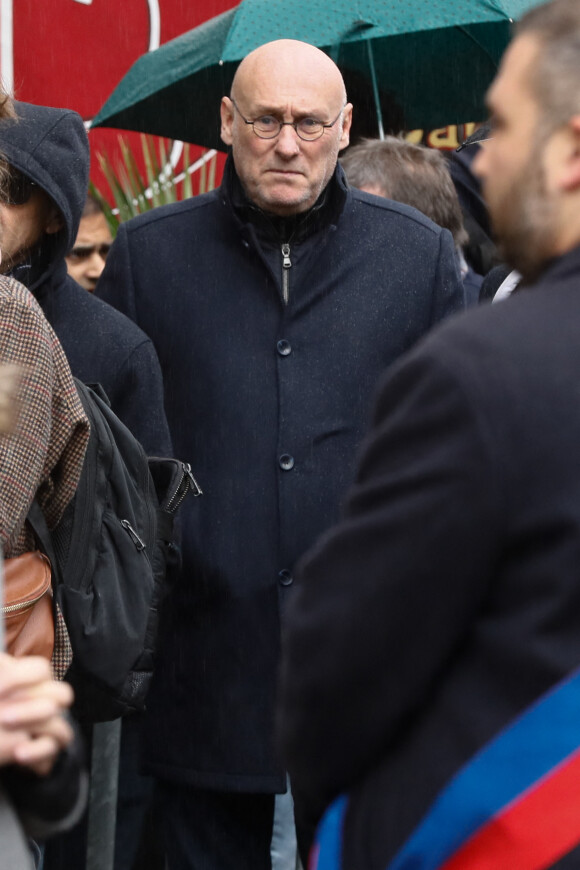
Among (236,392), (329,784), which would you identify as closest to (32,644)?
(329,784)

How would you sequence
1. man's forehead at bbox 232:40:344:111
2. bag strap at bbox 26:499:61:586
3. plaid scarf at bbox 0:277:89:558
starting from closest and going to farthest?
plaid scarf at bbox 0:277:89:558
bag strap at bbox 26:499:61:586
man's forehead at bbox 232:40:344:111

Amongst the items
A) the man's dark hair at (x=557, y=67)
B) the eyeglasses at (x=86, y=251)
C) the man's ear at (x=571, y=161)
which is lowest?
the eyeglasses at (x=86, y=251)

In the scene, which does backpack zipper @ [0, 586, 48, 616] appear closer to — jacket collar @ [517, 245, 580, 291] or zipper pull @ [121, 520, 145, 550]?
zipper pull @ [121, 520, 145, 550]

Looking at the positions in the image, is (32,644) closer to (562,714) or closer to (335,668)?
(335,668)

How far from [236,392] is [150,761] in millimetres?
1005

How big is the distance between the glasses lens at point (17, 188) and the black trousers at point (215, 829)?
157cm

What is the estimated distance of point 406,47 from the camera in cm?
565

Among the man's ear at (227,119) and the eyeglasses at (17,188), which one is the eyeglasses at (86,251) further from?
the eyeglasses at (17,188)

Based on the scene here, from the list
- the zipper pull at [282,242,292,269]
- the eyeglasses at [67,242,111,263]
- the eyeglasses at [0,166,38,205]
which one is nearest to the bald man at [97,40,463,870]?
the zipper pull at [282,242,292,269]

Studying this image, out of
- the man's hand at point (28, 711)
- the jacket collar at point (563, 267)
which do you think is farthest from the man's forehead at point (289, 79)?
the man's hand at point (28, 711)

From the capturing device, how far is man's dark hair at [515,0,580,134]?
64.2 inches

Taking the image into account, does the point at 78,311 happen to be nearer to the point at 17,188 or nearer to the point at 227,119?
the point at 17,188

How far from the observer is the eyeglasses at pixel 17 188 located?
326 cm

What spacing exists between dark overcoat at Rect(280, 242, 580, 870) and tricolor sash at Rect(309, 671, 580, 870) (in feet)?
0.06
